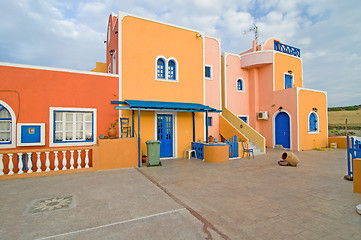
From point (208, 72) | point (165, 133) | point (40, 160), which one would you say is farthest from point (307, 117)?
point (40, 160)

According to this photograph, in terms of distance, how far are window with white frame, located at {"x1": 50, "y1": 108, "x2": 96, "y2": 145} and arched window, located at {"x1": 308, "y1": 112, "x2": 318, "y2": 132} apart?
15123mm

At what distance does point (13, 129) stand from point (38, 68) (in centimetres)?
265

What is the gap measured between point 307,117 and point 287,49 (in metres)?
6.31

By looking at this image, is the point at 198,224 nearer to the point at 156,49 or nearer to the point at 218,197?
the point at 218,197

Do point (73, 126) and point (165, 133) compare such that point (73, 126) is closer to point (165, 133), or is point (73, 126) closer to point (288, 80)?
point (165, 133)

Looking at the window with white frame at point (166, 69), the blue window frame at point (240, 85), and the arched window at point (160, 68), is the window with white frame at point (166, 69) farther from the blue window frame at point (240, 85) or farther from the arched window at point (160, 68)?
the blue window frame at point (240, 85)

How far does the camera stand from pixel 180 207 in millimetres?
4230

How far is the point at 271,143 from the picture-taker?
1508cm

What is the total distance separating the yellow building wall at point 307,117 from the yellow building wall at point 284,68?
6.49 ft

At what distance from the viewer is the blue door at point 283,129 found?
14.2 metres

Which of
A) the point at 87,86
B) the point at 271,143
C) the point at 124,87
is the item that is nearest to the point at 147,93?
the point at 124,87

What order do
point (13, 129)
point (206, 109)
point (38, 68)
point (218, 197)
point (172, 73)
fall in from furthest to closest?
point (172, 73), point (206, 109), point (38, 68), point (13, 129), point (218, 197)

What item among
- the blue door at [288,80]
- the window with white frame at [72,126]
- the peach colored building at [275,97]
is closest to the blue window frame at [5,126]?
the window with white frame at [72,126]

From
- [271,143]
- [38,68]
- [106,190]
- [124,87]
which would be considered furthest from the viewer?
[271,143]
